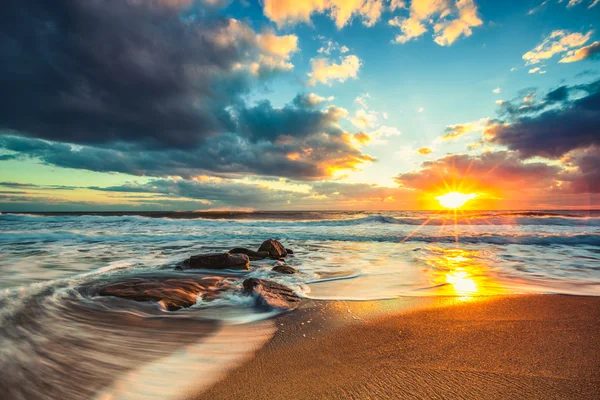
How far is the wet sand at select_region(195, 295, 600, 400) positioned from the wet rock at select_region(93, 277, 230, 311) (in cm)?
165

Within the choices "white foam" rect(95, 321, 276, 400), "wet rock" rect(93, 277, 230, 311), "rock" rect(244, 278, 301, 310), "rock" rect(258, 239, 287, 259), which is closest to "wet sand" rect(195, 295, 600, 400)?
"white foam" rect(95, 321, 276, 400)

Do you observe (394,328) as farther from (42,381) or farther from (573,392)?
(42,381)

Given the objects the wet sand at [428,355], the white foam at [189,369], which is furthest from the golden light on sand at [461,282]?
the white foam at [189,369]

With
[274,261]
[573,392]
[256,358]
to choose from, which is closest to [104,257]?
[274,261]

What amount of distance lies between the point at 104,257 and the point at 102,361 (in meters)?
A: 7.09

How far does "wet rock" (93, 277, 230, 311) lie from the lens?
3895 millimetres

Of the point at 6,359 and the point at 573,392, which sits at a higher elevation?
the point at 573,392

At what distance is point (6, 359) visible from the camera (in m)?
2.22

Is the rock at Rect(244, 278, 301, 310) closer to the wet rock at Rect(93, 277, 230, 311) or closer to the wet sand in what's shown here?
the wet sand

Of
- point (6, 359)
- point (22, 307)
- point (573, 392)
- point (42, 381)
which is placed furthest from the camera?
point (22, 307)

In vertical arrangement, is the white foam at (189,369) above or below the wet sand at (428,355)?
below

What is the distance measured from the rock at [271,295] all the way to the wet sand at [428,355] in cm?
30

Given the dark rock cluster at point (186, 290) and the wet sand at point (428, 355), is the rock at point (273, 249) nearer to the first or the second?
the dark rock cluster at point (186, 290)

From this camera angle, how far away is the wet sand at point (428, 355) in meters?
1.76
